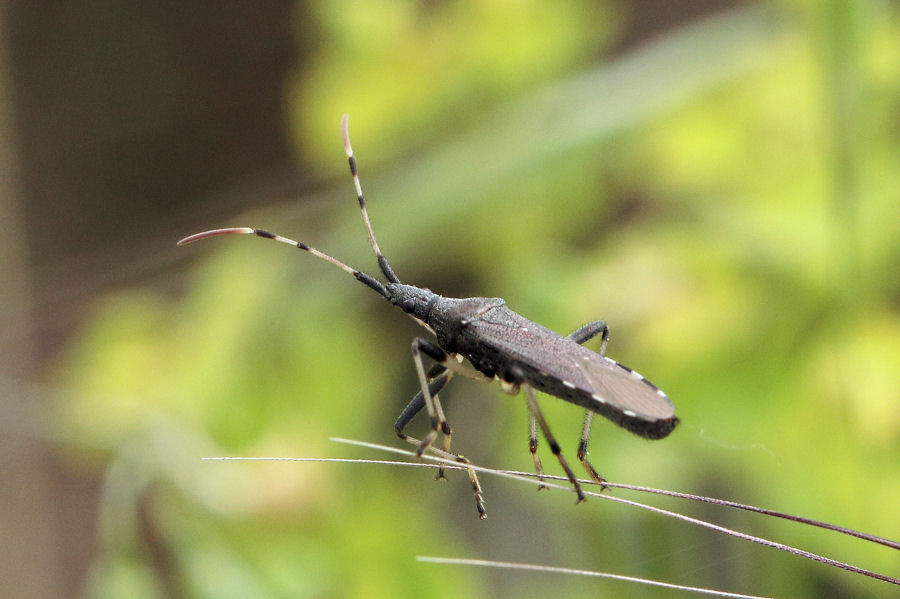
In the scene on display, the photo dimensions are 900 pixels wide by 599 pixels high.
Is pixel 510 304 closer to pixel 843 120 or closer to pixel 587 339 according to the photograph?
pixel 587 339

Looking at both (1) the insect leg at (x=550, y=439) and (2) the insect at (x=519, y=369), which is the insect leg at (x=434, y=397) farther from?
(1) the insect leg at (x=550, y=439)

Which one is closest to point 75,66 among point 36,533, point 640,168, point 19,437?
point 19,437

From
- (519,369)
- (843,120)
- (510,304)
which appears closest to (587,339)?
(519,369)

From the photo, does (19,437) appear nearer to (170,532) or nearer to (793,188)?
(170,532)

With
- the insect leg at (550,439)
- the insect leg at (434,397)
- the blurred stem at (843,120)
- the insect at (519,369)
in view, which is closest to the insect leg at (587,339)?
the insect at (519,369)

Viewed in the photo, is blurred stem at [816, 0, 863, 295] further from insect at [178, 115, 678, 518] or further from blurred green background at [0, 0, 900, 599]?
insect at [178, 115, 678, 518]

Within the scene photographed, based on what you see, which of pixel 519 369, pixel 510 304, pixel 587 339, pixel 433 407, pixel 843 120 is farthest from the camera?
pixel 510 304
